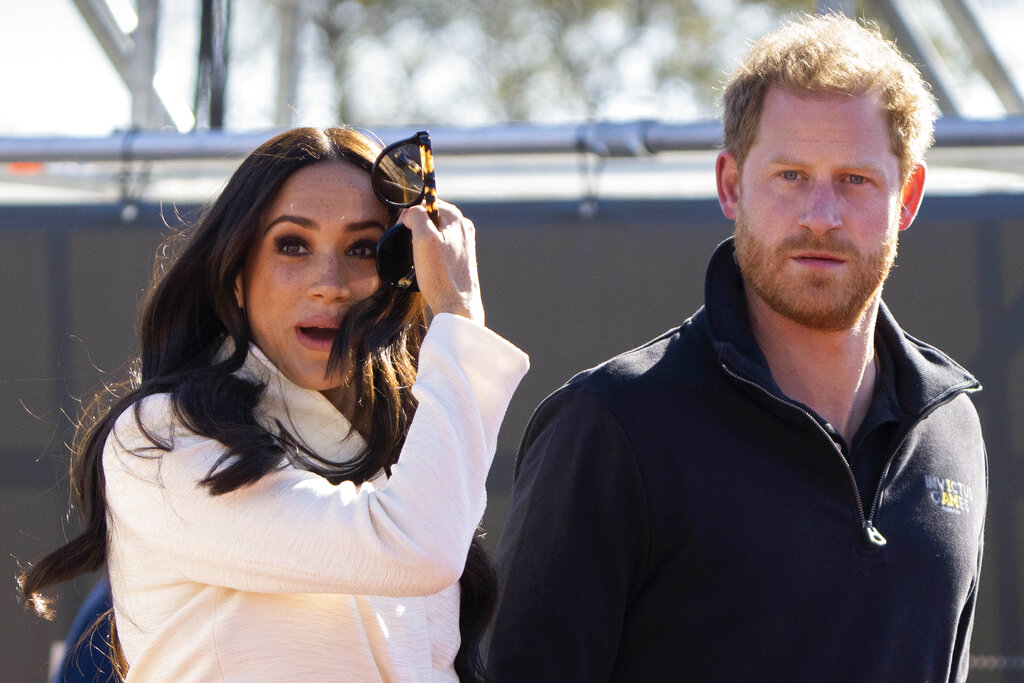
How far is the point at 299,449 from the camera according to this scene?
1769 millimetres

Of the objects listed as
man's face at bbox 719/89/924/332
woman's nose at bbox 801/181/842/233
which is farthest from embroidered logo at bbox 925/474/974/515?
woman's nose at bbox 801/181/842/233

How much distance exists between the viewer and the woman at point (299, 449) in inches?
61.8

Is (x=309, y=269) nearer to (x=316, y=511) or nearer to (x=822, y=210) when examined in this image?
(x=316, y=511)

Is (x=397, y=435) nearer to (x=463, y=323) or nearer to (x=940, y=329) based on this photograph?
(x=463, y=323)

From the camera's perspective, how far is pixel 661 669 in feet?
6.34

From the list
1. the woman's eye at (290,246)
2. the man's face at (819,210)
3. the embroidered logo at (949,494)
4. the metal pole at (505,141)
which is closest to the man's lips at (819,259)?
the man's face at (819,210)

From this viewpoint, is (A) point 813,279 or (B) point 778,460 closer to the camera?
(B) point 778,460

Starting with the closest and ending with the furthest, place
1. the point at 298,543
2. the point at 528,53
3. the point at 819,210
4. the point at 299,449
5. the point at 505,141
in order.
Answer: the point at 298,543 < the point at 299,449 < the point at 819,210 < the point at 505,141 < the point at 528,53

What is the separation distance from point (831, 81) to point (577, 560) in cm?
95

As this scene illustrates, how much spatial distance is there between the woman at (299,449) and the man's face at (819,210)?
22.7 inches

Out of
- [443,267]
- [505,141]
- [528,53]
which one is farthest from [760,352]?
[528,53]

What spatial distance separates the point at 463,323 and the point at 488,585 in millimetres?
465

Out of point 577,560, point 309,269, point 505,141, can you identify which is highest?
point 505,141

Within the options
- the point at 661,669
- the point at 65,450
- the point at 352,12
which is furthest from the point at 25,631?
the point at 352,12
